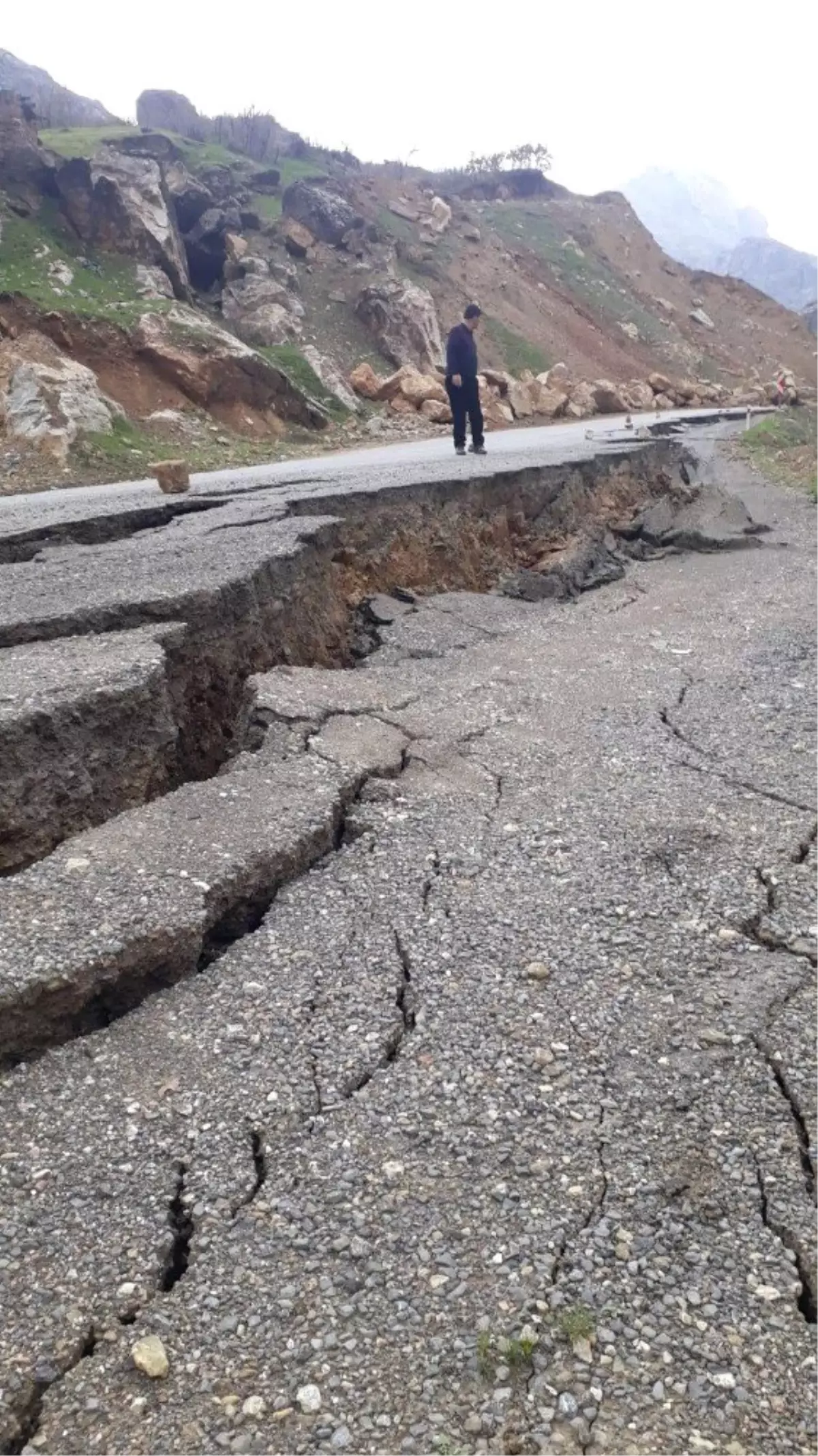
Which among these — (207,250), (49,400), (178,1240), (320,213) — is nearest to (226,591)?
(178,1240)

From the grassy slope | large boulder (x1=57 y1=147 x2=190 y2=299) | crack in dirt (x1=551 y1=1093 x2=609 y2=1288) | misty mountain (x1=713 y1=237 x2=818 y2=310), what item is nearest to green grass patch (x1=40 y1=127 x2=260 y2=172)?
large boulder (x1=57 y1=147 x2=190 y2=299)

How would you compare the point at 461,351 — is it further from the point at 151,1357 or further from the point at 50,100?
the point at 50,100

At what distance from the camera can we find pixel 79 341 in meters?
17.6

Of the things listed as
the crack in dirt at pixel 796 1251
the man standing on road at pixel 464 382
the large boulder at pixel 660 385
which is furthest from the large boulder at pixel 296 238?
the crack in dirt at pixel 796 1251

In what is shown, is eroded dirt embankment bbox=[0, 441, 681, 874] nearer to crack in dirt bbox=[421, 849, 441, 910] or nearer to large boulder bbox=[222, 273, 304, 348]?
crack in dirt bbox=[421, 849, 441, 910]

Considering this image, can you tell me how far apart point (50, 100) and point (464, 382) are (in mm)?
46637

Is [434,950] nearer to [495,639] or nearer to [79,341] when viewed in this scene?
[495,639]

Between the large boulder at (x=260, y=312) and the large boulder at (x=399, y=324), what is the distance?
2761mm

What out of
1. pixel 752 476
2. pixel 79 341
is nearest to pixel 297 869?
pixel 752 476

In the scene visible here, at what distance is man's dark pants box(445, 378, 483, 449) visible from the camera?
38.3 ft

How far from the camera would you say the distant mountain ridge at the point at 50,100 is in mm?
40844

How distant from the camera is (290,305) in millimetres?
26656

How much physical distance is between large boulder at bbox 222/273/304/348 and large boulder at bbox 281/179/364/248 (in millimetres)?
7979

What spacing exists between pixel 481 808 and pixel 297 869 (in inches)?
33.9
